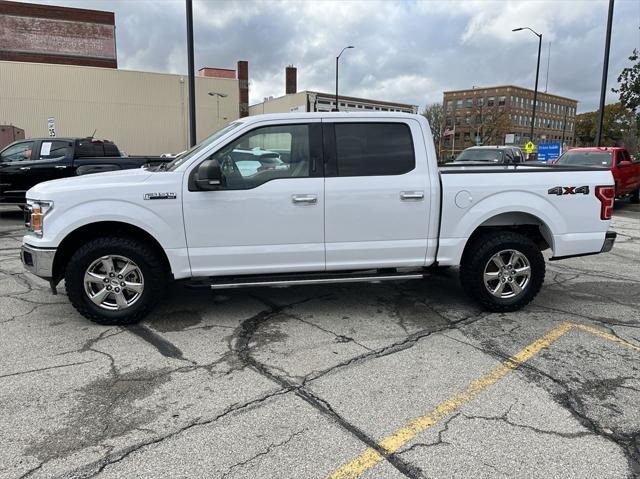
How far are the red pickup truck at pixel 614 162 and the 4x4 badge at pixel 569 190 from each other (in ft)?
36.8


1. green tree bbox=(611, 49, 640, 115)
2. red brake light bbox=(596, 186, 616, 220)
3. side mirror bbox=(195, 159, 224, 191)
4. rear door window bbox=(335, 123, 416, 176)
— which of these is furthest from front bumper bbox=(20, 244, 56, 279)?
green tree bbox=(611, 49, 640, 115)

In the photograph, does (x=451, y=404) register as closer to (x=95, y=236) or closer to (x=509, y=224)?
(x=509, y=224)

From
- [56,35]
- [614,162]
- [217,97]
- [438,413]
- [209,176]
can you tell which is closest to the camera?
[438,413]

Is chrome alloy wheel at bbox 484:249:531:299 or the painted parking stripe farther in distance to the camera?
Result: chrome alloy wheel at bbox 484:249:531:299

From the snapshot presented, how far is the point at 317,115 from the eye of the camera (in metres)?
4.77

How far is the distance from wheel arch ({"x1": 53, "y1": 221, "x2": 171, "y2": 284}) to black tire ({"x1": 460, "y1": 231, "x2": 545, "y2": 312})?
3.06 m

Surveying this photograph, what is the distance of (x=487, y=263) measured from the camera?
5000 millimetres

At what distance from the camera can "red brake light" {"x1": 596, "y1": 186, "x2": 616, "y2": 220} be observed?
5031mm

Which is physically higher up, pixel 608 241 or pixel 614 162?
pixel 614 162

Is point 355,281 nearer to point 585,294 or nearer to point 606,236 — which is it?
point 606,236

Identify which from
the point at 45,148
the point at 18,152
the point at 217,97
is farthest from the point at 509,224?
the point at 217,97

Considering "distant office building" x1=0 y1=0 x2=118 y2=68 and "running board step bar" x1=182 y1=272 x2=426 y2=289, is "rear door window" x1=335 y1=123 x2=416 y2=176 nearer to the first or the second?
"running board step bar" x1=182 y1=272 x2=426 y2=289

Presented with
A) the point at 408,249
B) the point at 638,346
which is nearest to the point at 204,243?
the point at 408,249

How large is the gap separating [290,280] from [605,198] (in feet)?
11.1
